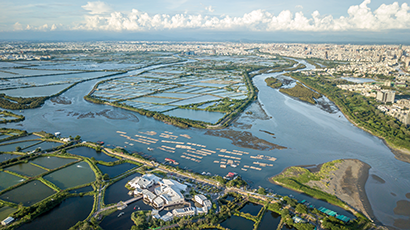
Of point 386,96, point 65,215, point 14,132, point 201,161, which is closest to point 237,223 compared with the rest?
point 201,161

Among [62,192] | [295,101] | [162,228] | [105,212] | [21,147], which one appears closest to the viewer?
[162,228]

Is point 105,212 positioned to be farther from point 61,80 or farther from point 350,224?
point 61,80

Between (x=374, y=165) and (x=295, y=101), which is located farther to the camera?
(x=295, y=101)

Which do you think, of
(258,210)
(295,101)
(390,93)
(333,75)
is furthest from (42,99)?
(333,75)

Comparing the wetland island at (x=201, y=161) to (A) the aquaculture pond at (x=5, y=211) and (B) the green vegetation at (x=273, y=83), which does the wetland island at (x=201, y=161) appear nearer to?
(A) the aquaculture pond at (x=5, y=211)

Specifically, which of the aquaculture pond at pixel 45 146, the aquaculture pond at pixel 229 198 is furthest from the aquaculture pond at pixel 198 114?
the aquaculture pond at pixel 229 198

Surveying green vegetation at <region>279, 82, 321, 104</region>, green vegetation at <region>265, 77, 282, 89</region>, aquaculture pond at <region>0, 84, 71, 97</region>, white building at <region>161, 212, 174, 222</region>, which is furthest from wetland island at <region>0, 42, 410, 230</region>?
green vegetation at <region>265, 77, 282, 89</region>
